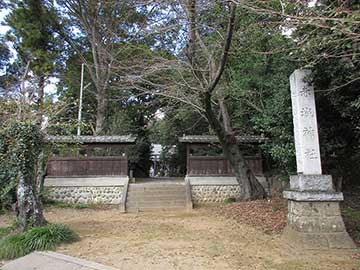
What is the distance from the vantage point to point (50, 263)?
4645mm

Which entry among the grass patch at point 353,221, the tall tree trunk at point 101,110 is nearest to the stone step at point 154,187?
the tall tree trunk at point 101,110

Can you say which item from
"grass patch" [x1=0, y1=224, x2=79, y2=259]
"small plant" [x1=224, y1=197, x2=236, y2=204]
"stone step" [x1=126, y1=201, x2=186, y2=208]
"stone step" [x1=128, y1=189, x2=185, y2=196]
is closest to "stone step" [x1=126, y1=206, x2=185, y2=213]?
"stone step" [x1=126, y1=201, x2=186, y2=208]

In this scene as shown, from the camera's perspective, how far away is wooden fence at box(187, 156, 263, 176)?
522 inches

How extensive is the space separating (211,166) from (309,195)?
26.3ft

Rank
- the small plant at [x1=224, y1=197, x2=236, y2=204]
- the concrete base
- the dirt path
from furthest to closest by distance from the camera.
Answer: the small plant at [x1=224, y1=197, x2=236, y2=204] → the concrete base → the dirt path

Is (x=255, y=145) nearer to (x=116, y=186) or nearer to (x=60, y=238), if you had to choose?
(x=116, y=186)

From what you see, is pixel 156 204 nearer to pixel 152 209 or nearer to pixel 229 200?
pixel 152 209

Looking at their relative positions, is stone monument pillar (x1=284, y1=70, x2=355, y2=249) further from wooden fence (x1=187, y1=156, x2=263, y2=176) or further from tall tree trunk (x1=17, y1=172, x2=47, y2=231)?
wooden fence (x1=187, y1=156, x2=263, y2=176)

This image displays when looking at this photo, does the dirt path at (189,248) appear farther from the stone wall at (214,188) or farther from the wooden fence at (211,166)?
the wooden fence at (211,166)

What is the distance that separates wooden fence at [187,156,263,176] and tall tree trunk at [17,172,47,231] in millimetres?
7841

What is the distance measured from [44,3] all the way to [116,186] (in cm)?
1170

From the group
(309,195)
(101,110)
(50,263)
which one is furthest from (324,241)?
(101,110)

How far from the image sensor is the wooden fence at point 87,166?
42.5 ft

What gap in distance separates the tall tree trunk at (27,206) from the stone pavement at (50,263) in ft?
4.38
